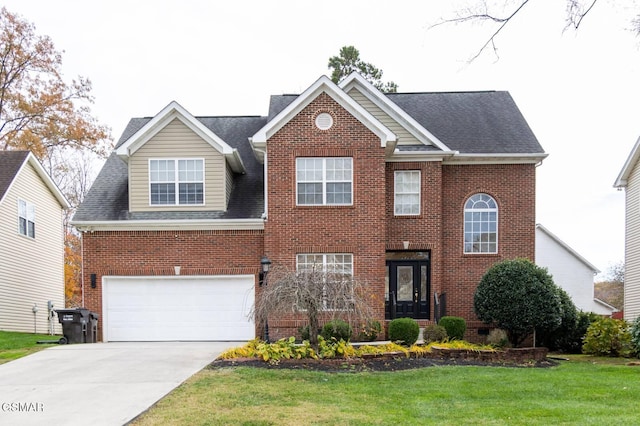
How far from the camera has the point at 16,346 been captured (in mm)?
15664

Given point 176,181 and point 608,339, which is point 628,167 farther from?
point 176,181

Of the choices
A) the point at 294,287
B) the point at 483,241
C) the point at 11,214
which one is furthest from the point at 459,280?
→ the point at 11,214

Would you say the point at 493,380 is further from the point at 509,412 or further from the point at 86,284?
the point at 86,284

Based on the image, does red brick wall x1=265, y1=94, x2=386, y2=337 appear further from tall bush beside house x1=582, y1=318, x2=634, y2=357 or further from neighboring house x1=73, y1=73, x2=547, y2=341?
tall bush beside house x1=582, y1=318, x2=634, y2=357

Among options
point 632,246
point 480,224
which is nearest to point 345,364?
point 480,224

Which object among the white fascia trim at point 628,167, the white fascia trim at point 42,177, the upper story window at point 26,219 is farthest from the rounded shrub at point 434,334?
the upper story window at point 26,219

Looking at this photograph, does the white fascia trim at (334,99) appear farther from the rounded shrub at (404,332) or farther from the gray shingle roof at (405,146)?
the rounded shrub at (404,332)

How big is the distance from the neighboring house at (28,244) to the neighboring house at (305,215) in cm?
494

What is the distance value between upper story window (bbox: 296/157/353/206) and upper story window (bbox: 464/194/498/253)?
4.11m

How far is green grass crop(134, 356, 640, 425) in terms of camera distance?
7789 millimetres

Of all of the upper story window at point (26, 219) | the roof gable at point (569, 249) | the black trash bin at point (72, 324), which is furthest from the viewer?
the roof gable at point (569, 249)

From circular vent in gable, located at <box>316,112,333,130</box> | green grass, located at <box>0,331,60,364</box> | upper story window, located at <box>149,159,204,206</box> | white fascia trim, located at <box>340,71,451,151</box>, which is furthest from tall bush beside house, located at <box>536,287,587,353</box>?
green grass, located at <box>0,331,60,364</box>

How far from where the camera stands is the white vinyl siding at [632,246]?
68.2 ft

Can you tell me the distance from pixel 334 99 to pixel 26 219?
43.8ft
